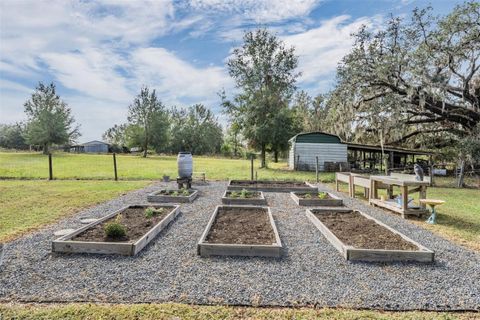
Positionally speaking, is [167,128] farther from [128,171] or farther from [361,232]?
[361,232]

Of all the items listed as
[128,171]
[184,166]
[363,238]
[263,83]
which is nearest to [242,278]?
[363,238]

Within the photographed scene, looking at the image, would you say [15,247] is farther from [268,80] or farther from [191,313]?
[268,80]

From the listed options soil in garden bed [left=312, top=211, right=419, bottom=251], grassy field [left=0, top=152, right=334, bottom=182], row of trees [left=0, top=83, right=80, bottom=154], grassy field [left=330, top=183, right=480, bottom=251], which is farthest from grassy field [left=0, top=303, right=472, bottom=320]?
row of trees [left=0, top=83, right=80, bottom=154]

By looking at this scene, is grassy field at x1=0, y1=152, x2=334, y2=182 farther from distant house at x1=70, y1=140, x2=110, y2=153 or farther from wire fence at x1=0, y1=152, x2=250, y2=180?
distant house at x1=70, y1=140, x2=110, y2=153

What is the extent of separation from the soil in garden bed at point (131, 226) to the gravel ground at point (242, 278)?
437 millimetres

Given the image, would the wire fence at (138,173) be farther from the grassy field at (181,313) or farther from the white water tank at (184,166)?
the grassy field at (181,313)

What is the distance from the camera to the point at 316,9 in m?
10.7

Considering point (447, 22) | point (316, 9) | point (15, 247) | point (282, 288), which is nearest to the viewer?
point (282, 288)

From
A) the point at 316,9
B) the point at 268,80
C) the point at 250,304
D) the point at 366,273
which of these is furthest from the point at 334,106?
the point at 250,304

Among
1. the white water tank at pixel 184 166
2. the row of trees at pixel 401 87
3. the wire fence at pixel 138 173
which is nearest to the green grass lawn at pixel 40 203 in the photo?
the white water tank at pixel 184 166

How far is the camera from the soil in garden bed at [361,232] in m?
4.69

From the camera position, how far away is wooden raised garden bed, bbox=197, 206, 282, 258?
4.35m

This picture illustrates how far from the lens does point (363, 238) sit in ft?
16.5

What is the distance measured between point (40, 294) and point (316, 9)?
37.3ft
